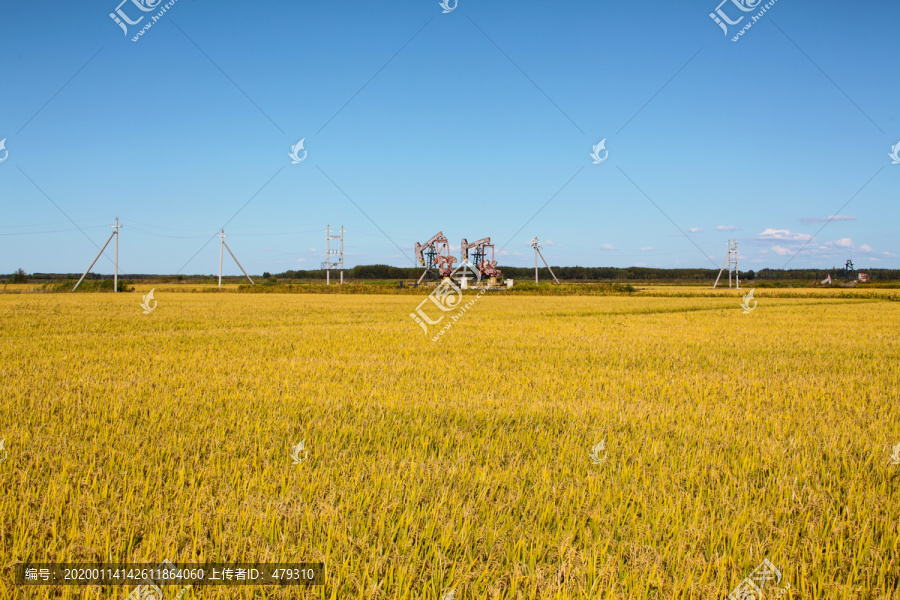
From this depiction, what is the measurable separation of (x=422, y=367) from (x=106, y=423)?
4.67 metres

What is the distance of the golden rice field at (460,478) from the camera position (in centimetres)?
255

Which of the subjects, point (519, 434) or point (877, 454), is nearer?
point (877, 454)

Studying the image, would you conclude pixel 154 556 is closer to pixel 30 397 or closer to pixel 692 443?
pixel 692 443

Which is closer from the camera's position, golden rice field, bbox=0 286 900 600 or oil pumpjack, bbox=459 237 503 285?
golden rice field, bbox=0 286 900 600

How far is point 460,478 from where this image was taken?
363 cm

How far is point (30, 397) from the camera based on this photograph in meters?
5.85

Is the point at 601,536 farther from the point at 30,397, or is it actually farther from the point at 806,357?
the point at 806,357

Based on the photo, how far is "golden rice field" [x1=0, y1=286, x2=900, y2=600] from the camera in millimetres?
2551

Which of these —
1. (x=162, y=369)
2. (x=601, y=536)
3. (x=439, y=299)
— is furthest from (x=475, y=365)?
(x=439, y=299)

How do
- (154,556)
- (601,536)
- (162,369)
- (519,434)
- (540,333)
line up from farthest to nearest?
1. (540,333)
2. (162,369)
3. (519,434)
4. (601,536)
5. (154,556)

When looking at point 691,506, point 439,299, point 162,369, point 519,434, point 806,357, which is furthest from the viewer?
point 439,299

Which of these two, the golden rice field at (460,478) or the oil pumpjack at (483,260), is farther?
the oil pumpjack at (483,260)

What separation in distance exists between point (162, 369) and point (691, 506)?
7650 millimetres

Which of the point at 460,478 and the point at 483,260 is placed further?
the point at 483,260
